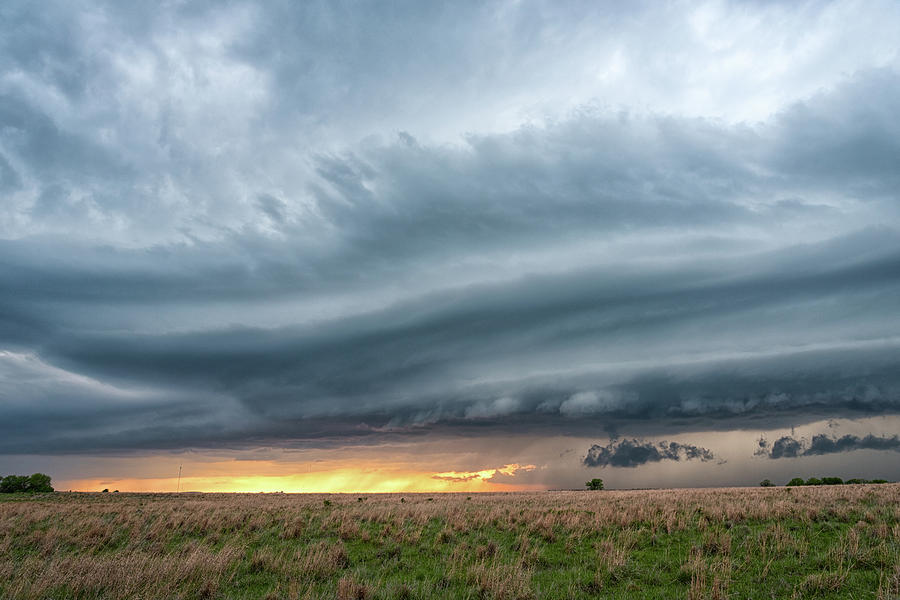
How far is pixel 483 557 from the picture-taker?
15688 millimetres

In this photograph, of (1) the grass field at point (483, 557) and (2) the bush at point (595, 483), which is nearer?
(1) the grass field at point (483, 557)

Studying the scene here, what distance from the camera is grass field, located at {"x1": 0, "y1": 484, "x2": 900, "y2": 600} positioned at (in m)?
11.9

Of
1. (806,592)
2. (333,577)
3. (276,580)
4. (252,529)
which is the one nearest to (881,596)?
(806,592)

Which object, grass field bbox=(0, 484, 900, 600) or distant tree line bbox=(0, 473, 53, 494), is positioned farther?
distant tree line bbox=(0, 473, 53, 494)

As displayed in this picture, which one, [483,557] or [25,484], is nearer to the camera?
[483,557]

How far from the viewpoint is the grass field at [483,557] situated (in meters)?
11.9

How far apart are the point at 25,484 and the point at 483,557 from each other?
123 meters

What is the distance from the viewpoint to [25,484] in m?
98.6

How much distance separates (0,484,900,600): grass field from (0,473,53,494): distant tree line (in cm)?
10078

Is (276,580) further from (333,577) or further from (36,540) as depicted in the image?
(36,540)

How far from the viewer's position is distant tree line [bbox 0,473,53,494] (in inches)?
3839

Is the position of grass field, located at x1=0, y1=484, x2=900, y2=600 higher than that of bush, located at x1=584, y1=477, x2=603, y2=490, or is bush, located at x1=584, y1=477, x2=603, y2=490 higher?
grass field, located at x1=0, y1=484, x2=900, y2=600

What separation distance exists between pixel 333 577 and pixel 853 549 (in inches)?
562

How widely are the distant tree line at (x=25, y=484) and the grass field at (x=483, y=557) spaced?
331ft
